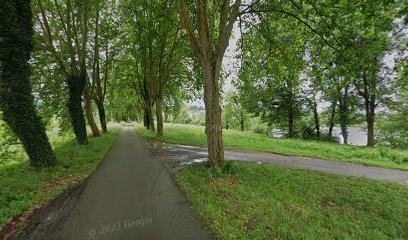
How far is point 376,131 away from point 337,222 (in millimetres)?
30232

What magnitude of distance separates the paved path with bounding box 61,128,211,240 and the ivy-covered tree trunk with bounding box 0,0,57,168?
8.34ft

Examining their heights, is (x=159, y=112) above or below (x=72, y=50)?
below

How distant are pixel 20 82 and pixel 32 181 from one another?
3.80 metres

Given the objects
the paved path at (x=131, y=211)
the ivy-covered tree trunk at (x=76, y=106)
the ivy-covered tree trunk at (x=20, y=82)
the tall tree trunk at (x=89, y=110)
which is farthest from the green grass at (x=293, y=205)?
the tall tree trunk at (x=89, y=110)

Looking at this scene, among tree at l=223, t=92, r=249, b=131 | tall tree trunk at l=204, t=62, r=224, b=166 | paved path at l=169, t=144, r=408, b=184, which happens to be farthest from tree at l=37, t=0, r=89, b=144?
tree at l=223, t=92, r=249, b=131

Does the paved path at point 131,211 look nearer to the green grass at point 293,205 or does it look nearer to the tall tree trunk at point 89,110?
the green grass at point 293,205

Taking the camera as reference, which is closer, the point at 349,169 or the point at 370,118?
the point at 349,169

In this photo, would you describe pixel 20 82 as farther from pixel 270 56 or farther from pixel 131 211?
pixel 270 56

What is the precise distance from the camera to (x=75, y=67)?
13680 millimetres

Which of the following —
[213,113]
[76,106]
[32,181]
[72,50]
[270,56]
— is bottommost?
[32,181]

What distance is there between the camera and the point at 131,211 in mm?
4707

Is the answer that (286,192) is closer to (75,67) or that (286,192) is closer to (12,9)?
(12,9)

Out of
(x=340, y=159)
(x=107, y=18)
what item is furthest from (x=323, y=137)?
(x=107, y=18)

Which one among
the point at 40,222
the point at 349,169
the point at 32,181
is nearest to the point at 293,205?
the point at 40,222
